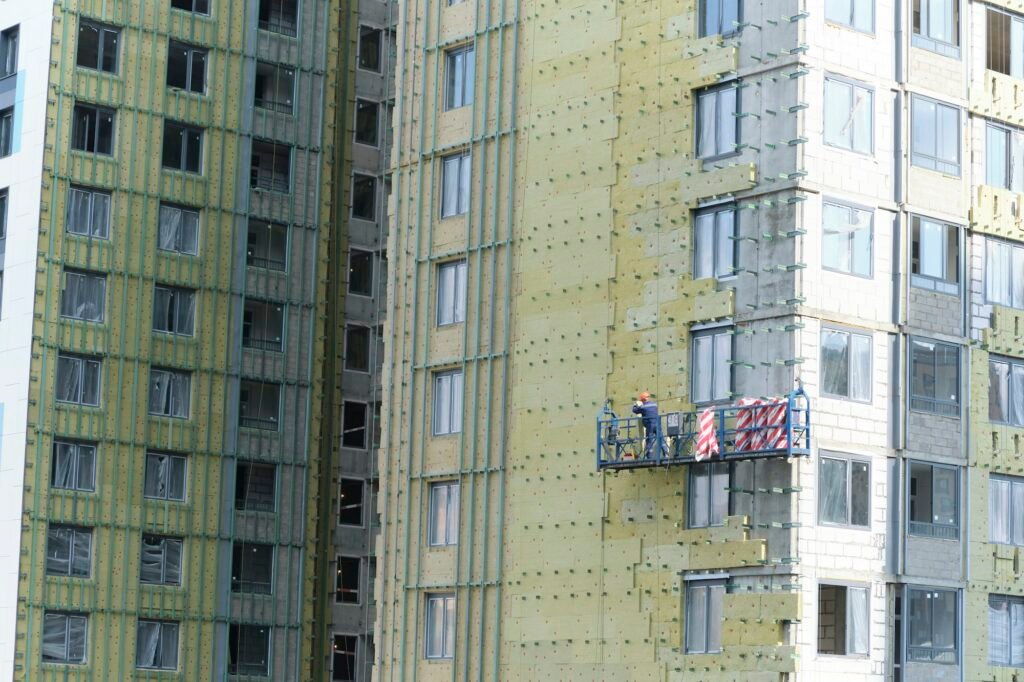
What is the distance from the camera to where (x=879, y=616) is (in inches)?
2329

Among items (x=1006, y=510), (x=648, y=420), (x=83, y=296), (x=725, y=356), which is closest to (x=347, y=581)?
(x=83, y=296)

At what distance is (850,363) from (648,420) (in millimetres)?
5990

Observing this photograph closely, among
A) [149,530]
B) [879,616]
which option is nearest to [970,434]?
[879,616]

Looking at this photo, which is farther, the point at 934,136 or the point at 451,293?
the point at 451,293

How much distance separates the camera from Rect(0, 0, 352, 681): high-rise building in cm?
8031

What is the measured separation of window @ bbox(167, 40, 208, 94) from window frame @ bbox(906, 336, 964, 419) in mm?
35928

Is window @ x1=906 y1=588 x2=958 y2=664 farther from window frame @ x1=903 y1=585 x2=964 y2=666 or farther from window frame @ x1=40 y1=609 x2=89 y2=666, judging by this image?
window frame @ x1=40 y1=609 x2=89 y2=666

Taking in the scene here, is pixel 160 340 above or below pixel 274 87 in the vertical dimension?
below

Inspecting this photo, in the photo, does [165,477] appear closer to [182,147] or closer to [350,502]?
[350,502]

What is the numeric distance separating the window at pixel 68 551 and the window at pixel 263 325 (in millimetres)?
10717

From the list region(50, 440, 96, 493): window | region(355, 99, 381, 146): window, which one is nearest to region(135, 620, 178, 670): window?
region(50, 440, 96, 493): window

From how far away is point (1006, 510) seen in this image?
6334 centimetres

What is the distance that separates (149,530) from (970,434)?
3413 cm

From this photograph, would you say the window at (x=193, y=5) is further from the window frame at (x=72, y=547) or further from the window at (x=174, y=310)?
the window frame at (x=72, y=547)
